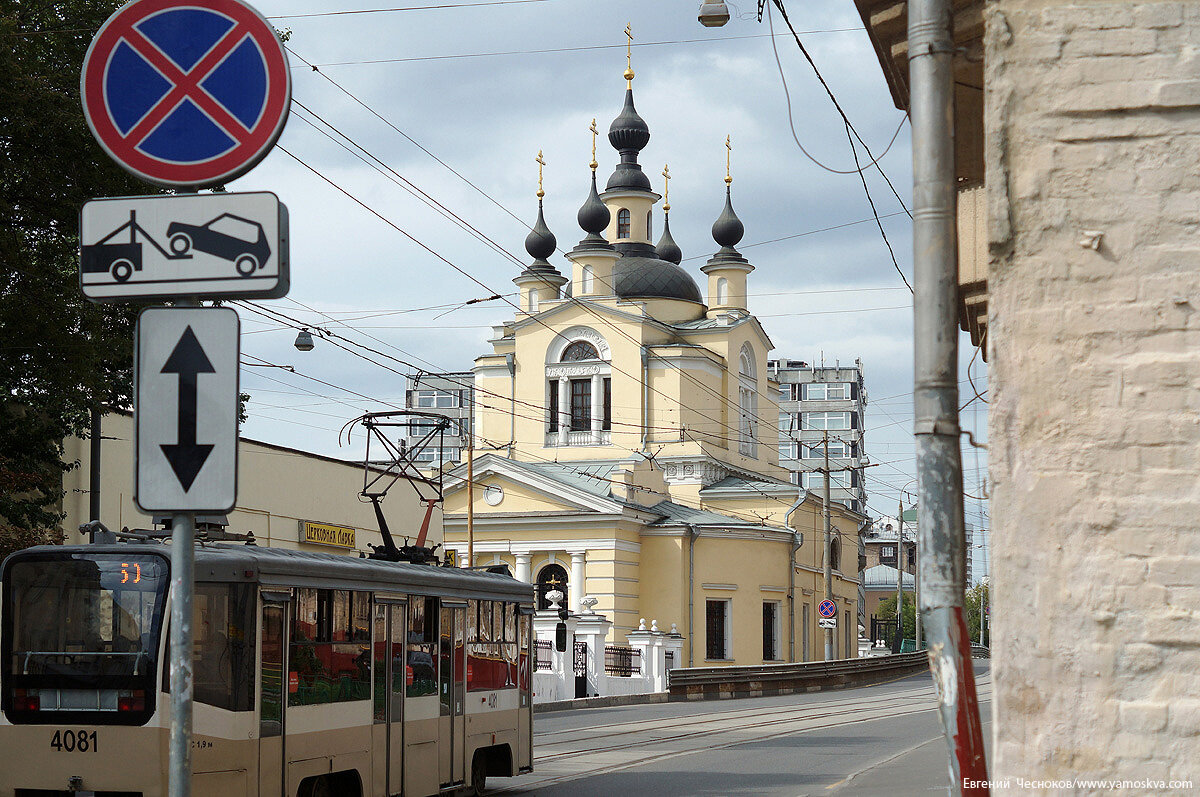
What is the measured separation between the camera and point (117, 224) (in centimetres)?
494

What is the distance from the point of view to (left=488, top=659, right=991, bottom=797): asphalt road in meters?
17.4

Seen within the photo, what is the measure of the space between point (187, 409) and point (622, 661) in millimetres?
41550

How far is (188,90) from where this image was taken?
5.05 meters

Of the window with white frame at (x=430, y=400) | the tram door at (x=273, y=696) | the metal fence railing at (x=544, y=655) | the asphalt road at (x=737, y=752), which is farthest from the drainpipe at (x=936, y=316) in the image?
the window with white frame at (x=430, y=400)

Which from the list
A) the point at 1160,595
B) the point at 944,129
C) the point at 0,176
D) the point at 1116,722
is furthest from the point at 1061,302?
the point at 0,176

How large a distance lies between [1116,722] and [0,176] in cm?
1742

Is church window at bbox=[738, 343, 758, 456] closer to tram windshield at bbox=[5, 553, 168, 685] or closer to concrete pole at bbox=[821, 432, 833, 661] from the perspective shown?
concrete pole at bbox=[821, 432, 833, 661]

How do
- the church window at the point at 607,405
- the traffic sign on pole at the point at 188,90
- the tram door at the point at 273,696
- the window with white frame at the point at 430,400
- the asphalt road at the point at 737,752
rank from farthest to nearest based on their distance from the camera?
the window with white frame at the point at 430,400
the church window at the point at 607,405
the asphalt road at the point at 737,752
the tram door at the point at 273,696
the traffic sign on pole at the point at 188,90

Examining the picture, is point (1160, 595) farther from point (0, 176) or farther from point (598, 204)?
point (598, 204)

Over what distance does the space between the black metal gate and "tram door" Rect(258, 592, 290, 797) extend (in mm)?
31392

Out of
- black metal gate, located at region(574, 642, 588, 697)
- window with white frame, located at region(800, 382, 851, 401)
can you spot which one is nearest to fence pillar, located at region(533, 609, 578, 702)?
black metal gate, located at region(574, 642, 588, 697)

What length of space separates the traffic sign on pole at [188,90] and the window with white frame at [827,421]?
138317 millimetres

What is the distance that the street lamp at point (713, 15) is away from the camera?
40.4 ft

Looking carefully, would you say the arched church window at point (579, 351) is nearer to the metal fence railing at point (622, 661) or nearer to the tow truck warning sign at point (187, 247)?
the metal fence railing at point (622, 661)
